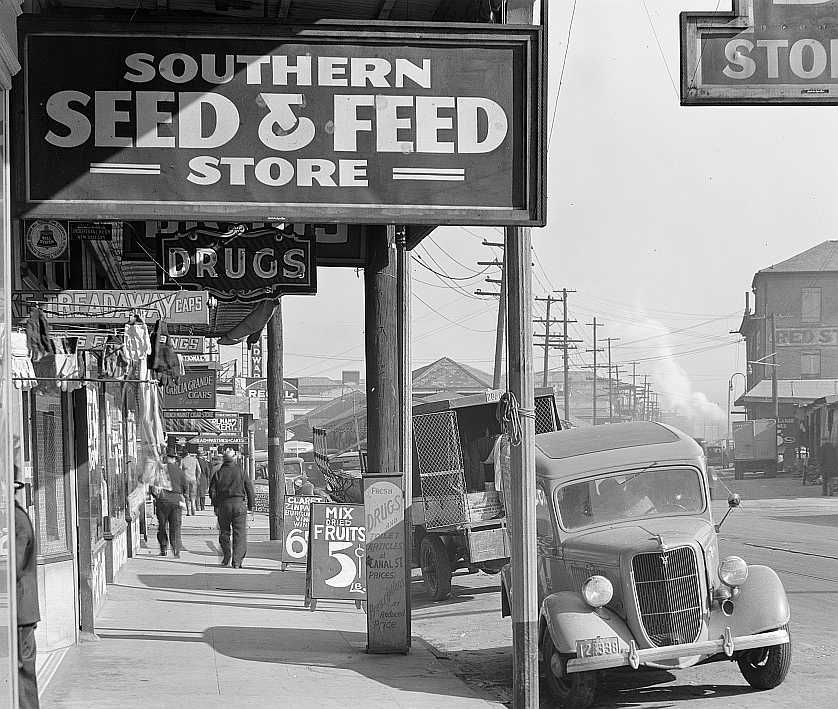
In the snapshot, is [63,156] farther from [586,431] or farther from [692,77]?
[586,431]

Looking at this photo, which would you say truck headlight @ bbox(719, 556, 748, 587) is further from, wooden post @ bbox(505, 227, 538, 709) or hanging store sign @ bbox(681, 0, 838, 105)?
hanging store sign @ bbox(681, 0, 838, 105)

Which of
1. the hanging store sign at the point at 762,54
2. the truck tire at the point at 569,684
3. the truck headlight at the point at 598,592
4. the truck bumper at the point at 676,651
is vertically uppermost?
the hanging store sign at the point at 762,54

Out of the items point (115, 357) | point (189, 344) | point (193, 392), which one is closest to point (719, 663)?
point (115, 357)

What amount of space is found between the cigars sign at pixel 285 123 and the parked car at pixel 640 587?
4331 millimetres

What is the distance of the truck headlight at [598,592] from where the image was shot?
967 centimetres

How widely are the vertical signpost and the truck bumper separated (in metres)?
2.82

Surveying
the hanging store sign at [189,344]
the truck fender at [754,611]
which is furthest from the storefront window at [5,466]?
the hanging store sign at [189,344]

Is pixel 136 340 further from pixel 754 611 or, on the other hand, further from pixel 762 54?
pixel 754 611

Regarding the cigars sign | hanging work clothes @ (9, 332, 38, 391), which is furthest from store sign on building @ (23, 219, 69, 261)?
the cigars sign

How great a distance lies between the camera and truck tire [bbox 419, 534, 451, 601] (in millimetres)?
17328

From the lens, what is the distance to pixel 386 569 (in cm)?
1190

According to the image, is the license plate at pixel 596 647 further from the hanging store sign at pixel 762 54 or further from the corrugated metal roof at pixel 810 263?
the corrugated metal roof at pixel 810 263

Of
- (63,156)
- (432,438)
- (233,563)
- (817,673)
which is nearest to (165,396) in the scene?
(233,563)

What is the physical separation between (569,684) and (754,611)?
1.68 meters
